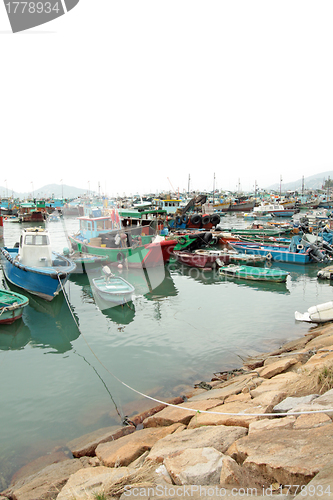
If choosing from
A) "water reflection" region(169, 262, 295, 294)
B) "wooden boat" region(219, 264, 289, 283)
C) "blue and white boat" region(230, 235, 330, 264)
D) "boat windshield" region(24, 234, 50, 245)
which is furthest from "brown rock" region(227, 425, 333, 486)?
"blue and white boat" region(230, 235, 330, 264)

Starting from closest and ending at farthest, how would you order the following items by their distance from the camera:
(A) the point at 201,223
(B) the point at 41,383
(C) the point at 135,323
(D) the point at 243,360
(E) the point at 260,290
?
(B) the point at 41,383
(D) the point at 243,360
(C) the point at 135,323
(E) the point at 260,290
(A) the point at 201,223

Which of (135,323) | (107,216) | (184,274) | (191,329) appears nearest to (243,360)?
(191,329)

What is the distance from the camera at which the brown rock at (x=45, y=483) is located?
437 cm

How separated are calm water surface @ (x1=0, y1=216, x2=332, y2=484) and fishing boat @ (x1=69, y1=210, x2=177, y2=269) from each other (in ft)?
8.18

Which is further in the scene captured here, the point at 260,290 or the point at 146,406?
the point at 260,290

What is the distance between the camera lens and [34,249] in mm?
15117

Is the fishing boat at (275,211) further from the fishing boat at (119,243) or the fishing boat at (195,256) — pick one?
the fishing boat at (119,243)

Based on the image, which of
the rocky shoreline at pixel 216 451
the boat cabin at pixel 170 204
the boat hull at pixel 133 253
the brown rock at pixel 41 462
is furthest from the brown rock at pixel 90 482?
the boat cabin at pixel 170 204

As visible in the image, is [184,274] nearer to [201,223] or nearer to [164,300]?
[164,300]

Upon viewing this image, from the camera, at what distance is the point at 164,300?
15.1 metres

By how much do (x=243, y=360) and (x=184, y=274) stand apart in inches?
452

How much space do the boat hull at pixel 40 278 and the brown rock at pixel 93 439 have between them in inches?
306

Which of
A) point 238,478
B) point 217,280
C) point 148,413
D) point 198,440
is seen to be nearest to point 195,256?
point 217,280

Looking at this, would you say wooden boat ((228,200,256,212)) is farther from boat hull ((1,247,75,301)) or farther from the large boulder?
the large boulder
